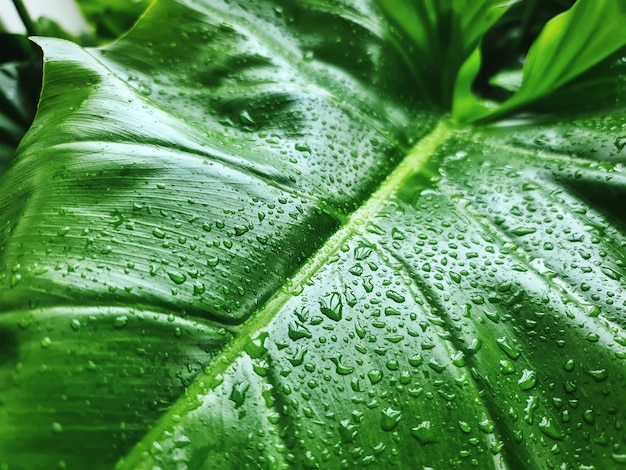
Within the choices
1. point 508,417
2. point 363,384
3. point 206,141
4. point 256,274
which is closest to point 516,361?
point 508,417

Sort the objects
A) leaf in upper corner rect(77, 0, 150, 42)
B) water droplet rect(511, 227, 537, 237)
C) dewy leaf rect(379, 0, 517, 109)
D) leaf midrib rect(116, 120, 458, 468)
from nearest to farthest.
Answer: leaf midrib rect(116, 120, 458, 468) < water droplet rect(511, 227, 537, 237) < dewy leaf rect(379, 0, 517, 109) < leaf in upper corner rect(77, 0, 150, 42)

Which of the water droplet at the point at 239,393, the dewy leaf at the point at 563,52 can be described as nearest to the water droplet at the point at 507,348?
the water droplet at the point at 239,393

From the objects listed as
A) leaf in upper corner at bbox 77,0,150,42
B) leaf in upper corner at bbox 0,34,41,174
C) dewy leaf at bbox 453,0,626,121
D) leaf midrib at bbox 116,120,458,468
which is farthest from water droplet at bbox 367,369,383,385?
leaf in upper corner at bbox 77,0,150,42

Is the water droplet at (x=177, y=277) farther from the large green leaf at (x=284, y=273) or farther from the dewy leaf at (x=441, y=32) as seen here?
the dewy leaf at (x=441, y=32)

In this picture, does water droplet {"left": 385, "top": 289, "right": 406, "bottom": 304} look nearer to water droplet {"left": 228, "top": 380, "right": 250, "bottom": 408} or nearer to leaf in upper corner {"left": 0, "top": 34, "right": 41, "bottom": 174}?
water droplet {"left": 228, "top": 380, "right": 250, "bottom": 408}

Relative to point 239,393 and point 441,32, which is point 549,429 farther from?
point 441,32

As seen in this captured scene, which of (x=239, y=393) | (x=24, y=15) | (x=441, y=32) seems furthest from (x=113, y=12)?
(x=239, y=393)
